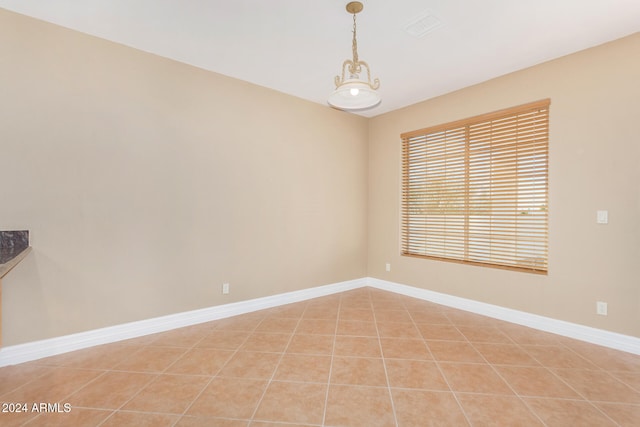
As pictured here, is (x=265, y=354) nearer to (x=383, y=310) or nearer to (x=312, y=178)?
(x=383, y=310)

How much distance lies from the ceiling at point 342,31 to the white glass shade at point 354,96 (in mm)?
Answer: 746

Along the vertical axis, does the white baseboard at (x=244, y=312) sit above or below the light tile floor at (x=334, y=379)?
above

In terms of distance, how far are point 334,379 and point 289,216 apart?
2.20m

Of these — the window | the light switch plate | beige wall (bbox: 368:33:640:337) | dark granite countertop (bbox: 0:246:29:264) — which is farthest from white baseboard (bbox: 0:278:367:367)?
the light switch plate

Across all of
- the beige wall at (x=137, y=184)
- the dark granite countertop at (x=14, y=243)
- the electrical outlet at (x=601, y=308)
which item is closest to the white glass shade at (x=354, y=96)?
the beige wall at (x=137, y=184)

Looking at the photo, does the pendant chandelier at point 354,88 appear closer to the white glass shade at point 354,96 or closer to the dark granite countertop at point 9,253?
the white glass shade at point 354,96

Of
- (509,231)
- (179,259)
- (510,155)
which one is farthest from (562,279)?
(179,259)

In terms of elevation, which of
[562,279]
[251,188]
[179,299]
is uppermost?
[251,188]

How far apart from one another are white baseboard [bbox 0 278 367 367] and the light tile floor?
0.09 metres

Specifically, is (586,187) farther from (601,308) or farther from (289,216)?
(289,216)

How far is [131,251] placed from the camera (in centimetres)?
280

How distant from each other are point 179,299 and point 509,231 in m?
3.70

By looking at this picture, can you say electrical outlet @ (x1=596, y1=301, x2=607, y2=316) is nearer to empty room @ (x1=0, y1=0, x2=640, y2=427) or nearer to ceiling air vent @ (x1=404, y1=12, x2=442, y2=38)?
empty room @ (x1=0, y1=0, x2=640, y2=427)

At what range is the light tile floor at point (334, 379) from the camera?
1738 mm
